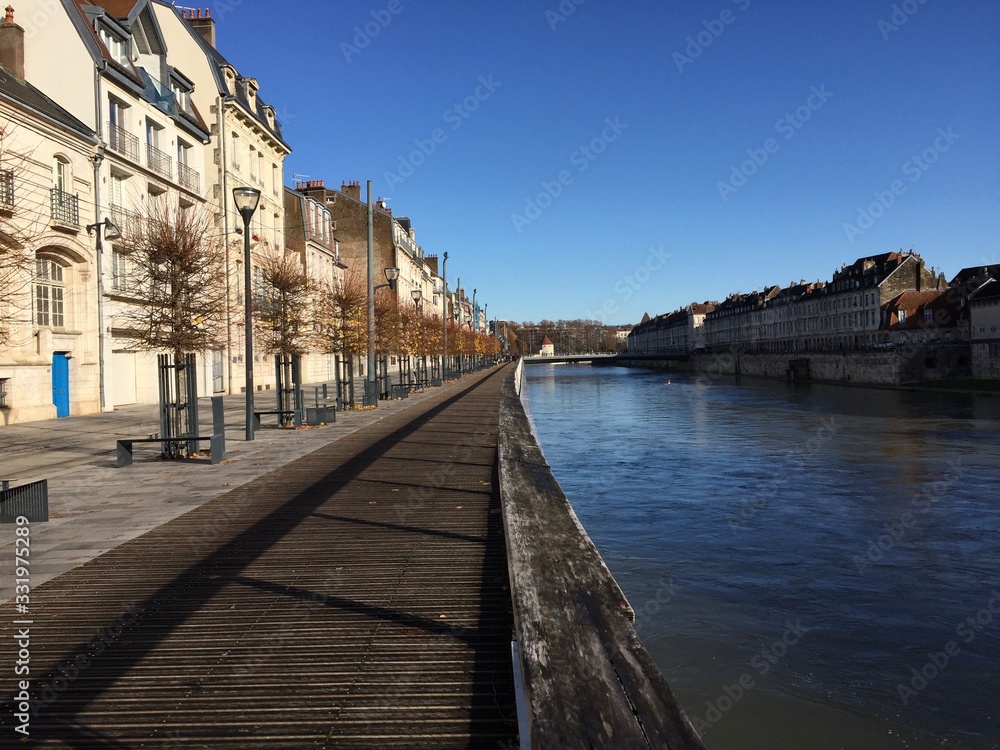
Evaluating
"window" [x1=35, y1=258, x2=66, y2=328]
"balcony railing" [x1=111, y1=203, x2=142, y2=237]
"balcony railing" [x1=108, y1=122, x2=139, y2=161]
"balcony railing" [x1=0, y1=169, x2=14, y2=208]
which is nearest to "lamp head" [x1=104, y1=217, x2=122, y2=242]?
"balcony railing" [x1=111, y1=203, x2=142, y2=237]

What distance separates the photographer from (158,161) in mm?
27812

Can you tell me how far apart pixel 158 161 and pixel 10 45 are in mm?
6119

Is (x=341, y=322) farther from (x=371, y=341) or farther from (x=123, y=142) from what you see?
(x=123, y=142)

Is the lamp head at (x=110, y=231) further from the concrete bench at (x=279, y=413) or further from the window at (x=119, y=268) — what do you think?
the concrete bench at (x=279, y=413)

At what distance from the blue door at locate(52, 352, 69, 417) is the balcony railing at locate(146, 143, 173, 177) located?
345 inches

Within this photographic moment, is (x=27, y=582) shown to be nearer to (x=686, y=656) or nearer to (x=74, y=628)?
(x=74, y=628)

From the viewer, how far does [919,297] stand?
78375 millimetres

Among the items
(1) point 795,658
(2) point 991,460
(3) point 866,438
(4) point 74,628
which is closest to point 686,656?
(1) point 795,658

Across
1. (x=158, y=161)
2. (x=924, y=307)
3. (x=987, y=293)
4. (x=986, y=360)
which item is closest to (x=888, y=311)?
(x=924, y=307)

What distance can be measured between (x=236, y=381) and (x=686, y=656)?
31.8 meters

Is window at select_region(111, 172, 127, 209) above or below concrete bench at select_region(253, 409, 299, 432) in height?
above

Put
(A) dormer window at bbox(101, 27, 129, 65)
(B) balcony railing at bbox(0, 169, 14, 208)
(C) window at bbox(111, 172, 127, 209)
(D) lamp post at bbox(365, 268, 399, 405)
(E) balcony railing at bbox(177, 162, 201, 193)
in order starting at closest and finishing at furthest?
(B) balcony railing at bbox(0, 169, 14, 208), (D) lamp post at bbox(365, 268, 399, 405), (C) window at bbox(111, 172, 127, 209), (A) dormer window at bbox(101, 27, 129, 65), (E) balcony railing at bbox(177, 162, 201, 193)

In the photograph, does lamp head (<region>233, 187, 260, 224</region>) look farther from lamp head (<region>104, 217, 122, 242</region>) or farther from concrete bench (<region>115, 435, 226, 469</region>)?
lamp head (<region>104, 217, 122, 242</region>)

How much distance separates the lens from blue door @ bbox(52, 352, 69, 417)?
21672 mm
